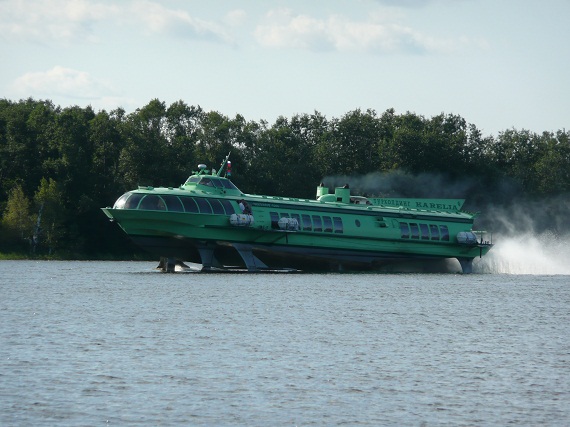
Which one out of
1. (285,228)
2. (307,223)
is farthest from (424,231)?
(285,228)

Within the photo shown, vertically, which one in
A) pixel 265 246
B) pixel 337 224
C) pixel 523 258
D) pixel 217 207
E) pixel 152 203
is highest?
pixel 217 207

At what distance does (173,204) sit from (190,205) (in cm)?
120

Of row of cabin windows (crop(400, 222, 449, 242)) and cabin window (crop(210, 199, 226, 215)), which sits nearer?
cabin window (crop(210, 199, 226, 215))

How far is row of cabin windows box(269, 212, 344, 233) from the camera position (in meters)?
70.8

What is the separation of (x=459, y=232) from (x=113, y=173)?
44.9 meters

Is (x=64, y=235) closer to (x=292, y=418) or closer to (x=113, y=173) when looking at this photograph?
(x=113, y=173)

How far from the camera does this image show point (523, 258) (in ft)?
299

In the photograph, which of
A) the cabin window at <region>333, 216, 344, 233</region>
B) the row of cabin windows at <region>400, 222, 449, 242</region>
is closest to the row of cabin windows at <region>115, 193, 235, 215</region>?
the cabin window at <region>333, 216, 344, 233</region>

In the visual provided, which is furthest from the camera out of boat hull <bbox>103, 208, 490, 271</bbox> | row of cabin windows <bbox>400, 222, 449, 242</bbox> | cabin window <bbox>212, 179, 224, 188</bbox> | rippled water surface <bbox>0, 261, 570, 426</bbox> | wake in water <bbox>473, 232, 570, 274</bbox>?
wake in water <bbox>473, 232, 570, 274</bbox>

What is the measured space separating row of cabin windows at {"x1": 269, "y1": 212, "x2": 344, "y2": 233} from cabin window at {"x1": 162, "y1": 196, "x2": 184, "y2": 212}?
7.23 m

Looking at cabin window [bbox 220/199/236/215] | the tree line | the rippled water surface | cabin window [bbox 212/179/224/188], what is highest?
the tree line

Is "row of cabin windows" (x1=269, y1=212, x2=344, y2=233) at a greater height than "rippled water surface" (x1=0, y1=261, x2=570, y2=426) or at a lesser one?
greater

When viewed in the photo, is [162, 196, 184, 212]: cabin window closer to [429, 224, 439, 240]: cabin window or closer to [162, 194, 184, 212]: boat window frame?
[162, 194, 184, 212]: boat window frame

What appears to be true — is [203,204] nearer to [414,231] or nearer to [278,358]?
[414,231]
